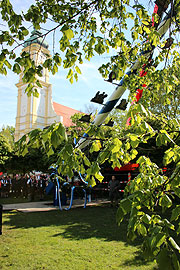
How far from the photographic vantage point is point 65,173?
2090mm

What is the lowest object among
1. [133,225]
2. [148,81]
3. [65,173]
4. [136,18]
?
[133,225]

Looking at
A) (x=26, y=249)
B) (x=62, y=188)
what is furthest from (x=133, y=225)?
(x=62, y=188)

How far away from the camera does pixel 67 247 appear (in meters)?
5.15

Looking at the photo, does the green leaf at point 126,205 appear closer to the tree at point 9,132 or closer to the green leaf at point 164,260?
the green leaf at point 164,260

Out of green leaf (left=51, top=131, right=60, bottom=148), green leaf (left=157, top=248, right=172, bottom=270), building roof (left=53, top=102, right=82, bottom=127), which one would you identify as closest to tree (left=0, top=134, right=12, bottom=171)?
green leaf (left=51, top=131, right=60, bottom=148)

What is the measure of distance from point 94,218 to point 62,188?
3.53m

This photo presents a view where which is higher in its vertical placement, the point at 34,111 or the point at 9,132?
the point at 34,111

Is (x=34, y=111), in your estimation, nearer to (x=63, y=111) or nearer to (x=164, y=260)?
(x=63, y=111)

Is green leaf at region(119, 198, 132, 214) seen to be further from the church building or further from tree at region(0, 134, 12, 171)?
the church building

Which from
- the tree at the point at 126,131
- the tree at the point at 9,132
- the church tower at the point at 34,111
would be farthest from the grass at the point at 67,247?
the tree at the point at 9,132

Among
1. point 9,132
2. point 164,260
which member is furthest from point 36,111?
point 164,260

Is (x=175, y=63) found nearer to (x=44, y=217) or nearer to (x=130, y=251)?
(x=130, y=251)

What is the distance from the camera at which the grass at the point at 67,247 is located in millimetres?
4215

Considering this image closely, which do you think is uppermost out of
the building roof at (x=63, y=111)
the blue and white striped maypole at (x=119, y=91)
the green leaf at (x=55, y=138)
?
the building roof at (x=63, y=111)
